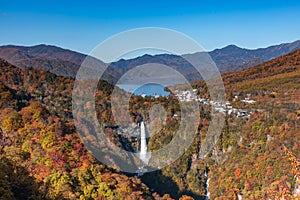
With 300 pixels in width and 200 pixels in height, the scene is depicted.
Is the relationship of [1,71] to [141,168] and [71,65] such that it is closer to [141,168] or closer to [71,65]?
[141,168]

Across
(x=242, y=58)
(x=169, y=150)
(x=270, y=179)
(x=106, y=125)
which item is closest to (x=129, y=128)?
(x=106, y=125)

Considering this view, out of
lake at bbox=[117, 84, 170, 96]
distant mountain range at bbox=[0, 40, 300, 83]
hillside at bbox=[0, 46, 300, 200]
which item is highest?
distant mountain range at bbox=[0, 40, 300, 83]

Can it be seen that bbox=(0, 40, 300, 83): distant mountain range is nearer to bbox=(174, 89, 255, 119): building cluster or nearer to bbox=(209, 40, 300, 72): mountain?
bbox=(209, 40, 300, 72): mountain

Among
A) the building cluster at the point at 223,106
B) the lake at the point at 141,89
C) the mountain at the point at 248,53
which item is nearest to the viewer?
the lake at the point at 141,89

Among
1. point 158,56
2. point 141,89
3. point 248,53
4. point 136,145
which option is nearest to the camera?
point 136,145

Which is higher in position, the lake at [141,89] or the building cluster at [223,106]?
the lake at [141,89]

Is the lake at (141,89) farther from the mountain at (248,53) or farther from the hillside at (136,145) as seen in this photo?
the mountain at (248,53)

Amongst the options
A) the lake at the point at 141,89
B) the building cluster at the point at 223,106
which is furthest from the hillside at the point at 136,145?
the lake at the point at 141,89

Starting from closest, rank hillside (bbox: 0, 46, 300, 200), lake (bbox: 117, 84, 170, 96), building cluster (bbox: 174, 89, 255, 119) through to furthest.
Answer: hillside (bbox: 0, 46, 300, 200) → lake (bbox: 117, 84, 170, 96) → building cluster (bbox: 174, 89, 255, 119)

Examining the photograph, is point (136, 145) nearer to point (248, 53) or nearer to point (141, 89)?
point (141, 89)

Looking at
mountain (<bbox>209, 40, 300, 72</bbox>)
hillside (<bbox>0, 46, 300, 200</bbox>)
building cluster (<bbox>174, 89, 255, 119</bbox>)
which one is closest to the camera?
hillside (<bbox>0, 46, 300, 200</bbox>)

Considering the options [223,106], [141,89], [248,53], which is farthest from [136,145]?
[248,53]

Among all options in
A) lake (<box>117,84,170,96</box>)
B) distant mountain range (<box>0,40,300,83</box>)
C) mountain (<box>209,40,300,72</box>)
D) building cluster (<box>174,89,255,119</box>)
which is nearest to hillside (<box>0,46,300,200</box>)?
building cluster (<box>174,89,255,119</box>)
